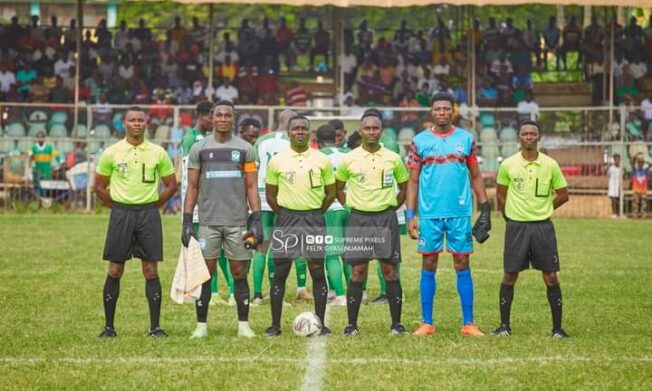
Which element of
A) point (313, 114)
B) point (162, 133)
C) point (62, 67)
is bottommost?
point (162, 133)

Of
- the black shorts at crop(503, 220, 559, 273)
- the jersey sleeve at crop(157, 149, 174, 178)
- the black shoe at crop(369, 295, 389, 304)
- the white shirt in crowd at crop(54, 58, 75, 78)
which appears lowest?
the black shoe at crop(369, 295, 389, 304)

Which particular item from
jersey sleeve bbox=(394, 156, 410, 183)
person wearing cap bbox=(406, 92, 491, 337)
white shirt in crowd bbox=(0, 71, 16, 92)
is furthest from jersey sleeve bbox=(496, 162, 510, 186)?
white shirt in crowd bbox=(0, 71, 16, 92)

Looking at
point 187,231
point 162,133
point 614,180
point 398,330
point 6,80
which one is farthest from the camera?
point 6,80

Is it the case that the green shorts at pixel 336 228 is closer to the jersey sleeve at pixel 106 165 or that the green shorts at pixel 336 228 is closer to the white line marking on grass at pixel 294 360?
the jersey sleeve at pixel 106 165

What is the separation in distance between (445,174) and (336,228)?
2.59 m

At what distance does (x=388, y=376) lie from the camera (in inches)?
391

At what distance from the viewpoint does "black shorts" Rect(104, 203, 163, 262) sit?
12.1 meters

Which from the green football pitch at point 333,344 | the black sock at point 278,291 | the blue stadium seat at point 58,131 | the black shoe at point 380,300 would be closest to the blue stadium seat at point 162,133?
the blue stadium seat at point 58,131

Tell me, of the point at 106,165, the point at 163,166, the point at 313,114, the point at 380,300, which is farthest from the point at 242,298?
the point at 313,114

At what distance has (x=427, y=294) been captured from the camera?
1254 cm

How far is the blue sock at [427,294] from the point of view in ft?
41.0

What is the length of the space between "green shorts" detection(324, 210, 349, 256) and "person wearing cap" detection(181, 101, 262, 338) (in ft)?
4.67

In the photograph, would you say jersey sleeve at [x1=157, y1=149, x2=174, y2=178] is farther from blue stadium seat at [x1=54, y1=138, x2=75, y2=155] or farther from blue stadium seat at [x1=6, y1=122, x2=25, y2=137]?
blue stadium seat at [x1=6, y1=122, x2=25, y2=137]

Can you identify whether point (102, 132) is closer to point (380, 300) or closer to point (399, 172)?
point (380, 300)
